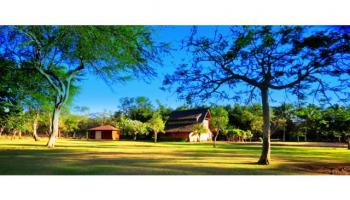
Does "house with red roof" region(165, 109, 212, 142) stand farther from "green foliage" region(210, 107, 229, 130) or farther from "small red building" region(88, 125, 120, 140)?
"small red building" region(88, 125, 120, 140)

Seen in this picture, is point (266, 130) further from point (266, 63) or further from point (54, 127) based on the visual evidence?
point (54, 127)

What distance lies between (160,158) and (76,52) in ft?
11.6

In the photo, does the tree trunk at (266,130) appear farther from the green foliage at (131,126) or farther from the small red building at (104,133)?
the small red building at (104,133)

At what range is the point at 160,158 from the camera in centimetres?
1039

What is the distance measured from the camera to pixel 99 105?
10.0m

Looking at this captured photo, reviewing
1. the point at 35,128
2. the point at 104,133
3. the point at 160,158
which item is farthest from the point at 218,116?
the point at 35,128

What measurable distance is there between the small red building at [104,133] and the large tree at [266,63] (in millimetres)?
2265

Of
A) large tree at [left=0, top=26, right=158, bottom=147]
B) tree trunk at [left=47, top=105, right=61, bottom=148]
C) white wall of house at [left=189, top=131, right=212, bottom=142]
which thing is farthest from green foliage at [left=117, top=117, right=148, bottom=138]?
tree trunk at [left=47, top=105, right=61, bottom=148]

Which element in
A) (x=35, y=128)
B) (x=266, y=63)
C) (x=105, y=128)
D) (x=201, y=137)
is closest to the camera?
(x=266, y=63)

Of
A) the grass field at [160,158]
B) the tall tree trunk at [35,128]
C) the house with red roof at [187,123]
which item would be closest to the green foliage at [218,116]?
the house with red roof at [187,123]

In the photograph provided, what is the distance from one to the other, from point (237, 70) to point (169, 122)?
229 centimetres
